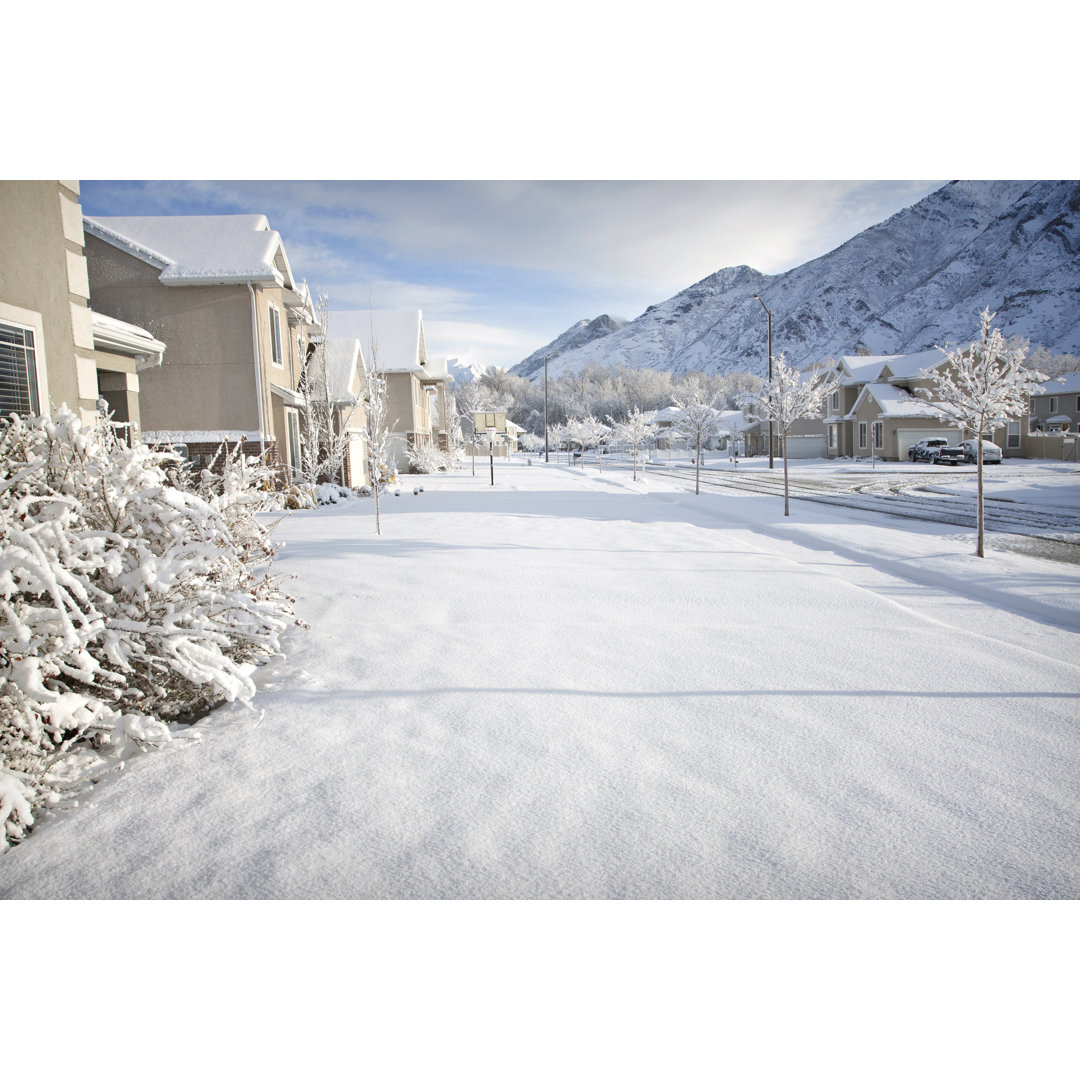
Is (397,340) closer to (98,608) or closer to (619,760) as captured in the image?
(98,608)

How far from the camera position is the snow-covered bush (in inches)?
118

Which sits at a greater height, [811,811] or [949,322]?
[949,322]

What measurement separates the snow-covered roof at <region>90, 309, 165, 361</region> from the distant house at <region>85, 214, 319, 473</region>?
5.26 m

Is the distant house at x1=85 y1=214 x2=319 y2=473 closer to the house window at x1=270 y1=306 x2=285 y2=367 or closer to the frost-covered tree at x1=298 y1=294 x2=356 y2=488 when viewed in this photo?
the house window at x1=270 y1=306 x2=285 y2=367

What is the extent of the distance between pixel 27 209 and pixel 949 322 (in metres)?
99.5

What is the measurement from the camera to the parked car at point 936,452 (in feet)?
119

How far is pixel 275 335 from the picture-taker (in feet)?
58.7

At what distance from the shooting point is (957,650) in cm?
504

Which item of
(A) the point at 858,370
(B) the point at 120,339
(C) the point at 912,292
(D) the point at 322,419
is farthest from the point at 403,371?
(C) the point at 912,292

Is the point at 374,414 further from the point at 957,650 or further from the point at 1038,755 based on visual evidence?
the point at 1038,755

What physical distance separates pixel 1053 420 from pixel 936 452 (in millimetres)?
6966
